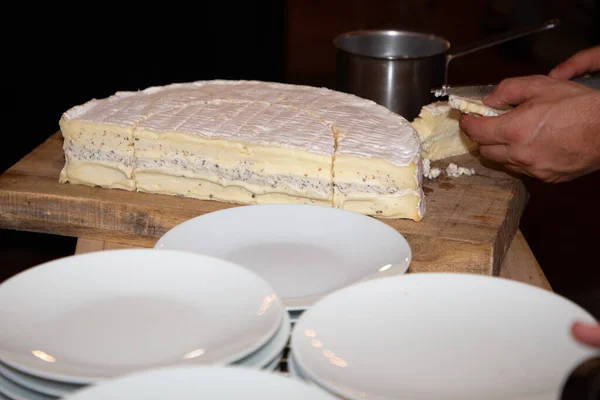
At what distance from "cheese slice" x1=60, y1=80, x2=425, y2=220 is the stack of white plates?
46.3 inches

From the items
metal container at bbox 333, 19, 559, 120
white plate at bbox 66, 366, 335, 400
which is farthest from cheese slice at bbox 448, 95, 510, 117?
white plate at bbox 66, 366, 335, 400

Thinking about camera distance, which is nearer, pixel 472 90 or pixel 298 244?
pixel 298 244

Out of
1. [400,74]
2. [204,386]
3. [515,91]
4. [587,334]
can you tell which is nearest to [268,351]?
[204,386]

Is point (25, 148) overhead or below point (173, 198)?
below

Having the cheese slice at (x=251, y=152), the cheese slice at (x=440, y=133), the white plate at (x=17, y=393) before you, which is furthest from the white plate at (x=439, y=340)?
the cheese slice at (x=440, y=133)

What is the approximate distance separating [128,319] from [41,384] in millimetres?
200

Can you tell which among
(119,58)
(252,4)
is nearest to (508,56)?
(252,4)

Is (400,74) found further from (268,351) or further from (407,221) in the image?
(268,351)

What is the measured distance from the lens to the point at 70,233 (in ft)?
8.70

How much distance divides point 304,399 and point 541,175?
6.05ft

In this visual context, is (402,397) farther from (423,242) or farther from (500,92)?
(500,92)

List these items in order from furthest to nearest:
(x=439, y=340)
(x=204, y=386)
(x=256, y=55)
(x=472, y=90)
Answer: (x=256, y=55)
(x=472, y=90)
(x=439, y=340)
(x=204, y=386)

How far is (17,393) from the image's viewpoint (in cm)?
118

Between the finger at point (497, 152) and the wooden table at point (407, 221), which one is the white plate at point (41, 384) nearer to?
the wooden table at point (407, 221)
